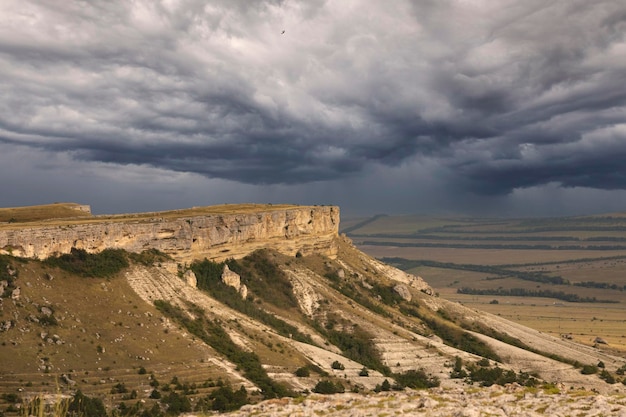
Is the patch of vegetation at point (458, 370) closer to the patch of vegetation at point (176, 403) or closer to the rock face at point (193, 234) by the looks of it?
the rock face at point (193, 234)

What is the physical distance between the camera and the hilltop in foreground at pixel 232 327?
67625 millimetres

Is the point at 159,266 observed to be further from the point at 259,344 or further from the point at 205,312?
the point at 259,344

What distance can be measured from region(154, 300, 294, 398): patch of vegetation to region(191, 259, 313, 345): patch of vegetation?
14304mm

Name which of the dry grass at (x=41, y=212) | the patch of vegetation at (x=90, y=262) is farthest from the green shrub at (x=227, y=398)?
the dry grass at (x=41, y=212)

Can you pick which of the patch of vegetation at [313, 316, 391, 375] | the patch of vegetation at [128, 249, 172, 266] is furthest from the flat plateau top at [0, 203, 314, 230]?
Answer: the patch of vegetation at [313, 316, 391, 375]

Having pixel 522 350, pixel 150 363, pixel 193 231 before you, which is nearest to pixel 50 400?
pixel 150 363

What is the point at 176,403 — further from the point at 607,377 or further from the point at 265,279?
the point at 607,377

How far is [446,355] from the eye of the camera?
109500 millimetres

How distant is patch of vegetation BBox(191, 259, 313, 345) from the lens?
354ft

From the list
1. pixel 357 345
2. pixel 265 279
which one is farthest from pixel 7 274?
pixel 357 345

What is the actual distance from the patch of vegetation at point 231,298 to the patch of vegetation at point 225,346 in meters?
14.3

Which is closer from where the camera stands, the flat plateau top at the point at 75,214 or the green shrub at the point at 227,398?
the green shrub at the point at 227,398

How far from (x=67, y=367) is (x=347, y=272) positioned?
88856 mm

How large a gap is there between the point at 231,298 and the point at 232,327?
57.2 ft
